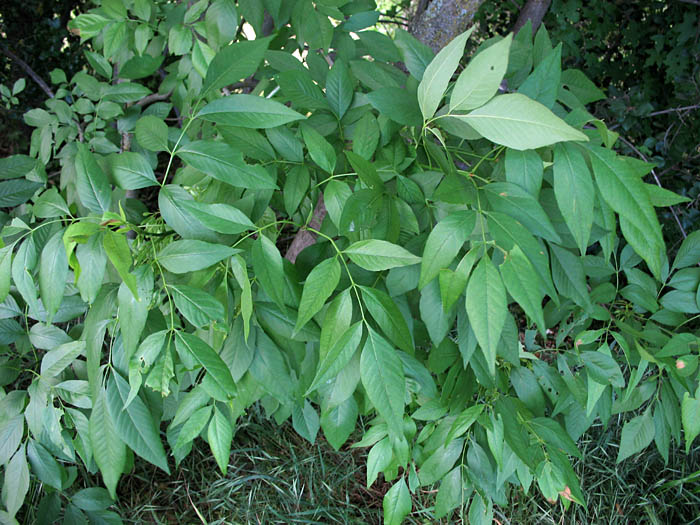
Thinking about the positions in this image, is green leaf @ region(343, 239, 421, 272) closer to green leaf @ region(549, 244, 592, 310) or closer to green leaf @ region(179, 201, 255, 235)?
green leaf @ region(179, 201, 255, 235)

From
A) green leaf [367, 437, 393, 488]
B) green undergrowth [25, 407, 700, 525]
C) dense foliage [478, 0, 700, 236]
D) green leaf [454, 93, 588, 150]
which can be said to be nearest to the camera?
green leaf [454, 93, 588, 150]

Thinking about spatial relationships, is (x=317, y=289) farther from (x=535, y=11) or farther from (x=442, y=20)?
(x=535, y=11)

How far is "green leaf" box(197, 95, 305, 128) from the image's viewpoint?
64cm

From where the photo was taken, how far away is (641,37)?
2770mm

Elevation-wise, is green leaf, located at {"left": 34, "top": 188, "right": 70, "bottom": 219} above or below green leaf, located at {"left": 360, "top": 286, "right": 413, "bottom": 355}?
above

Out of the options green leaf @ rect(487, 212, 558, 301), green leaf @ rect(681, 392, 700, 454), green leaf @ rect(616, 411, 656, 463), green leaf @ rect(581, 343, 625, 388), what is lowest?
green leaf @ rect(616, 411, 656, 463)

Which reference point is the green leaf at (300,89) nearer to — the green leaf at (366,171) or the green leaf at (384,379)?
the green leaf at (366,171)

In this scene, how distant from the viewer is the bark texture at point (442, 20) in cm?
161

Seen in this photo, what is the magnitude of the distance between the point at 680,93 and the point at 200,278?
269 centimetres

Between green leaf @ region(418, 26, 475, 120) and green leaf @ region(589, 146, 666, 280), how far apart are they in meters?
0.18

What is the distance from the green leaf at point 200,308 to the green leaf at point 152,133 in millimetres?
221

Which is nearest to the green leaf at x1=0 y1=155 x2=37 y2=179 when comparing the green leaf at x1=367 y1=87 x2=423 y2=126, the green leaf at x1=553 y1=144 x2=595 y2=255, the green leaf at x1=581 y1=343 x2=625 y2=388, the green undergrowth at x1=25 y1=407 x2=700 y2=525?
the green leaf at x1=367 y1=87 x2=423 y2=126

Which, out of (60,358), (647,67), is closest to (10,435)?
(60,358)

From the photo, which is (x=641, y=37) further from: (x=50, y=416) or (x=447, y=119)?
(x=50, y=416)
